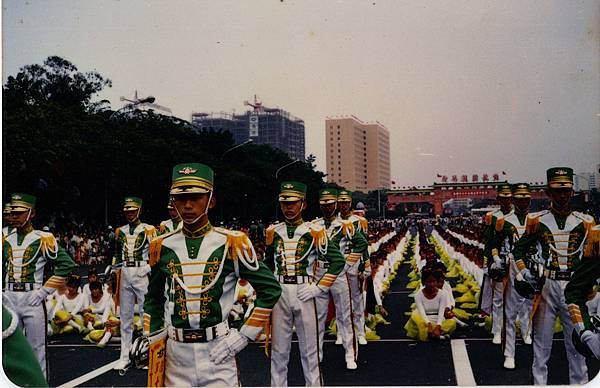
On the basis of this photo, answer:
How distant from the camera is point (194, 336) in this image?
4020mm

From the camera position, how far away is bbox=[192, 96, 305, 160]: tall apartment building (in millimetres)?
7559

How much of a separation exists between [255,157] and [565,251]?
3.92 metres

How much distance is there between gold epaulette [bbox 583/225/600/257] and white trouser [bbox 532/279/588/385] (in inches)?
19.2

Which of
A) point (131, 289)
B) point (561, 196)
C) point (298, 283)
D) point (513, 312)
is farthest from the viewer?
point (131, 289)

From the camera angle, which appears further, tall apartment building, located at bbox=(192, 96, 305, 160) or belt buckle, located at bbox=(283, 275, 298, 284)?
tall apartment building, located at bbox=(192, 96, 305, 160)

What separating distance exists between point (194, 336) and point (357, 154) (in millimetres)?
4407

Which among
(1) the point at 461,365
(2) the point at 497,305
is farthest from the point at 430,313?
(1) the point at 461,365

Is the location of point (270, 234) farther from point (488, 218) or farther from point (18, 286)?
point (488, 218)

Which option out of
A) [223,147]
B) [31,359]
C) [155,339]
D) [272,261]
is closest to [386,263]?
[223,147]

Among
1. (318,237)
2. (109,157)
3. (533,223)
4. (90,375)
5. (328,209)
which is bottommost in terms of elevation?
(90,375)

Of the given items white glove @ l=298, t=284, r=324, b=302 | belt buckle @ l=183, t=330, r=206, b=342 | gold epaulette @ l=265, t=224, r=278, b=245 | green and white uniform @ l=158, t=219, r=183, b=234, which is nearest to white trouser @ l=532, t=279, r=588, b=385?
white glove @ l=298, t=284, r=324, b=302

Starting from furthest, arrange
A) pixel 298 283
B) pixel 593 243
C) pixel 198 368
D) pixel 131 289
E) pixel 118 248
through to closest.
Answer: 1. pixel 118 248
2. pixel 131 289
3. pixel 298 283
4. pixel 593 243
5. pixel 198 368

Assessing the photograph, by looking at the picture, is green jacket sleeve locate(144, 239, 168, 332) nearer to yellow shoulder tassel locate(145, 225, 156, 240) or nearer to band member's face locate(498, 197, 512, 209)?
yellow shoulder tassel locate(145, 225, 156, 240)

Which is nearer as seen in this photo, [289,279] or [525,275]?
[525,275]
